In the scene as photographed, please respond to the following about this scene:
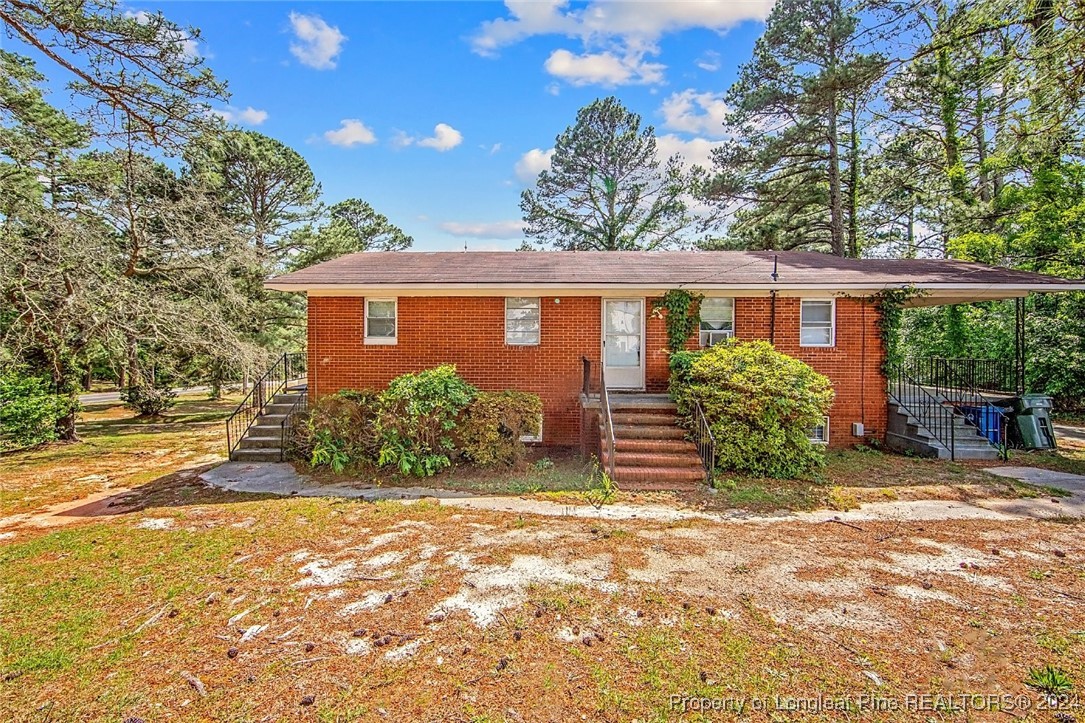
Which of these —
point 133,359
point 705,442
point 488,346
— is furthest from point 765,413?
point 133,359

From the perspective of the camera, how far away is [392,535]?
18.2ft

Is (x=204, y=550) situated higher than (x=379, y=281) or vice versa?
(x=379, y=281)

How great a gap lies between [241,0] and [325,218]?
17.6m

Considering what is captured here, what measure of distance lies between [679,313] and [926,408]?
18.9ft

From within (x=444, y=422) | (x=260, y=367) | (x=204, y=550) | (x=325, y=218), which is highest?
(x=325, y=218)

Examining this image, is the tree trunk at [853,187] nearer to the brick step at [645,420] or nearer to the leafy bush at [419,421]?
the brick step at [645,420]

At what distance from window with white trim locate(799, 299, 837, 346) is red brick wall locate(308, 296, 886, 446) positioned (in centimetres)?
17

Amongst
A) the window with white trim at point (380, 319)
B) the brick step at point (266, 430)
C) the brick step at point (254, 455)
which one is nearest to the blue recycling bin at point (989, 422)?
the window with white trim at point (380, 319)

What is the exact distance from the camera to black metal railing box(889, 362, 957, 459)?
30.9 feet

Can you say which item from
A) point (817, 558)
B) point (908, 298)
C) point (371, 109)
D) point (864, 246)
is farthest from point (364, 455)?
point (864, 246)

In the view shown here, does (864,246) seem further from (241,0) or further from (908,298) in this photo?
(241,0)

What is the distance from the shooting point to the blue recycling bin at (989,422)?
9789 mm

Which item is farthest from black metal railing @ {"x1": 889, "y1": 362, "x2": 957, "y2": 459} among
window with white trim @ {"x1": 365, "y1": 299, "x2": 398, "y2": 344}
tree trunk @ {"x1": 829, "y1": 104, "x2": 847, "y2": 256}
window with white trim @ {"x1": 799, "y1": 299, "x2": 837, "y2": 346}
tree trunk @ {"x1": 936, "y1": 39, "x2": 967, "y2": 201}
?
tree trunk @ {"x1": 936, "y1": 39, "x2": 967, "y2": 201}

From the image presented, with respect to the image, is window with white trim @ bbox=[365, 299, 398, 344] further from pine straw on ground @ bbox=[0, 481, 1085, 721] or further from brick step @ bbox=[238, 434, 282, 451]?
pine straw on ground @ bbox=[0, 481, 1085, 721]
